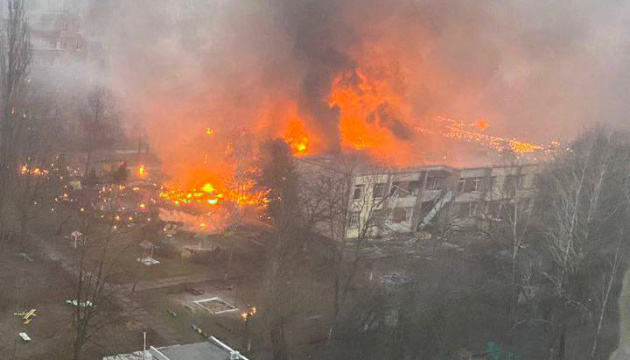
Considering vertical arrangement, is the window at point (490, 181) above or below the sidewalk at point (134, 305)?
above

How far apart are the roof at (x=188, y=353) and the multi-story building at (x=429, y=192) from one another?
834 cm

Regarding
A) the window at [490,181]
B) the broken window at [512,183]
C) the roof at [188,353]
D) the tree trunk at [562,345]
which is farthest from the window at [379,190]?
the roof at [188,353]

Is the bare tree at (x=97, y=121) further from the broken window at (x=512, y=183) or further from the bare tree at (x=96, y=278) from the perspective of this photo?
the broken window at (x=512, y=183)

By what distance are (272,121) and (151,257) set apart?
9435mm

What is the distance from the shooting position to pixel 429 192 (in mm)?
21625

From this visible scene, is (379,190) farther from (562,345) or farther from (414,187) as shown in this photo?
(562,345)

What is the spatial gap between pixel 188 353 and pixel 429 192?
41.9 feet

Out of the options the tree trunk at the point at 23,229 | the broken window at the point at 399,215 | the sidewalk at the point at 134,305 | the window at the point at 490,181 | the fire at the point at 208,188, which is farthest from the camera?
the window at the point at 490,181

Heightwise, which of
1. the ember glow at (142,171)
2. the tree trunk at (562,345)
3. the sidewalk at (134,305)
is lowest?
the sidewalk at (134,305)

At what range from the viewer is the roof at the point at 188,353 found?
391 inches

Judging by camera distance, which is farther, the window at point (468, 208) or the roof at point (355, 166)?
the window at point (468, 208)

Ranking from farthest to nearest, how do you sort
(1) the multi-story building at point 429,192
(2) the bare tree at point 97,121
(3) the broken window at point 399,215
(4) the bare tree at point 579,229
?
(2) the bare tree at point 97,121 → (3) the broken window at point 399,215 → (1) the multi-story building at point 429,192 → (4) the bare tree at point 579,229

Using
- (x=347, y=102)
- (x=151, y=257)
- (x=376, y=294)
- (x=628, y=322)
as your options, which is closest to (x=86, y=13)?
(x=347, y=102)

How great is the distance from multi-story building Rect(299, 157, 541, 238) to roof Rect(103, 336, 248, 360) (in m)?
8.34
